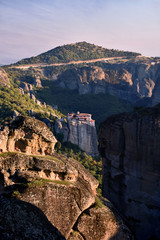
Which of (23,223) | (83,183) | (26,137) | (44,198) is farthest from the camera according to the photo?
(83,183)

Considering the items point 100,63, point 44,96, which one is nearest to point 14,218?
point 44,96

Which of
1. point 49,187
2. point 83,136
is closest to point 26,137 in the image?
point 49,187

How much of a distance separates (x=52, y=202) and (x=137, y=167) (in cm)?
657

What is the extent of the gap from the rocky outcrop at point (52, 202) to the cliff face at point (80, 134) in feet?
181

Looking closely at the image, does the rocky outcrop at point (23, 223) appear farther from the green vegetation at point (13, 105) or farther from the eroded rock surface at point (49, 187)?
the green vegetation at point (13, 105)

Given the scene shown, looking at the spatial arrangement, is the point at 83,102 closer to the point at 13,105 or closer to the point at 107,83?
the point at 107,83

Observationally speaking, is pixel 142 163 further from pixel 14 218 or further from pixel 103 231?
pixel 14 218

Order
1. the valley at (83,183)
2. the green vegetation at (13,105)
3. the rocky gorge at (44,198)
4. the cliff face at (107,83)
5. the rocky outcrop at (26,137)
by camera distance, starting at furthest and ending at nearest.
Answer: the cliff face at (107,83), the green vegetation at (13,105), the rocky outcrop at (26,137), the valley at (83,183), the rocky gorge at (44,198)

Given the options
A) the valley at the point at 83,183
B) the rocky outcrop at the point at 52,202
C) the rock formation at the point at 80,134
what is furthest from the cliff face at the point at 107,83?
the rocky outcrop at the point at 52,202

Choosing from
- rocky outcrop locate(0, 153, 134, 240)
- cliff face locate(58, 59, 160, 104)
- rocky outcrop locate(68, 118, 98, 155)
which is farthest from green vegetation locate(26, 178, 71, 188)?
cliff face locate(58, 59, 160, 104)

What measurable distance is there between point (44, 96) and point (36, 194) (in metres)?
105

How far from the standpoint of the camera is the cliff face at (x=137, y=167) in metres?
15.4

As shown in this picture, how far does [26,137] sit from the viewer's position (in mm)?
13000

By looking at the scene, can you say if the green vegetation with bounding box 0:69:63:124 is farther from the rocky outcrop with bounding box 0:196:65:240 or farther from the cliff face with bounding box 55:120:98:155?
the rocky outcrop with bounding box 0:196:65:240
